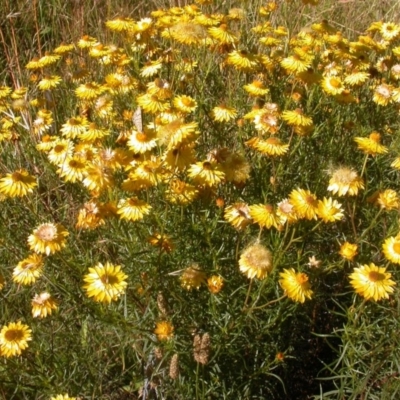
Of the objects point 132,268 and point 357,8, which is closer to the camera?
point 132,268

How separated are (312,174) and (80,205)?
113cm

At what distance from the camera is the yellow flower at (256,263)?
6.06 feet

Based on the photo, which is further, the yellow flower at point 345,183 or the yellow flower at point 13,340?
the yellow flower at point 345,183

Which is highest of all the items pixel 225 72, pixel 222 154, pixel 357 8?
pixel 222 154

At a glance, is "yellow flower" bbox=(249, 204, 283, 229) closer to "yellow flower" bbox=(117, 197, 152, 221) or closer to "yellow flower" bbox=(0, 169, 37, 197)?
"yellow flower" bbox=(117, 197, 152, 221)

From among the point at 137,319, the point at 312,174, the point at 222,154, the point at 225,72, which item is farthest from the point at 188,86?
the point at 137,319

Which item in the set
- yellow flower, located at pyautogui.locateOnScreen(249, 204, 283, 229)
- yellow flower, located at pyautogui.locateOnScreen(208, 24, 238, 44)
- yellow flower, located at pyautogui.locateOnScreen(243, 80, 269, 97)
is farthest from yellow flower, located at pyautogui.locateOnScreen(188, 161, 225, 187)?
yellow flower, located at pyautogui.locateOnScreen(208, 24, 238, 44)

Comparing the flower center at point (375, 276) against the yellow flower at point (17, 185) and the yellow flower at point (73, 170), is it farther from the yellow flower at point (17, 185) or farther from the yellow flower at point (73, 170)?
the yellow flower at point (17, 185)

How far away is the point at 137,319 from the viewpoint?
2041mm

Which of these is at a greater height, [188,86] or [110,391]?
[188,86]

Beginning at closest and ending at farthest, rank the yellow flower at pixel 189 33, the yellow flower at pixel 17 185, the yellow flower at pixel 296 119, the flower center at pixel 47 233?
the flower center at pixel 47 233, the yellow flower at pixel 17 185, the yellow flower at pixel 296 119, the yellow flower at pixel 189 33

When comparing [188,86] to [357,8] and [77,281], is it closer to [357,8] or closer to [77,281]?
[77,281]

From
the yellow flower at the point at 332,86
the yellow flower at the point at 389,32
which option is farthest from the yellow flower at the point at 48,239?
the yellow flower at the point at 389,32

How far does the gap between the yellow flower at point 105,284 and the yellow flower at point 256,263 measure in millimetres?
392
